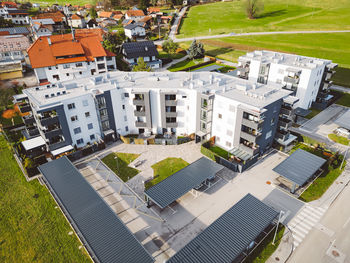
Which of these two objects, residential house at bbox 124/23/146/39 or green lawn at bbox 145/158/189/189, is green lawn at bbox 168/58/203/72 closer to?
residential house at bbox 124/23/146/39

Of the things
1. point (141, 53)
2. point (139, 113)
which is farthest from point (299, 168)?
point (141, 53)

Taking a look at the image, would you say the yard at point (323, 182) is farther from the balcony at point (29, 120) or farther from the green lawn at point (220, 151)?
the balcony at point (29, 120)

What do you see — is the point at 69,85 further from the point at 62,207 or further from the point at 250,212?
the point at 250,212

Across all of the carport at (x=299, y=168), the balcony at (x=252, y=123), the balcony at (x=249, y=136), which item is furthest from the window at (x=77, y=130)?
the carport at (x=299, y=168)

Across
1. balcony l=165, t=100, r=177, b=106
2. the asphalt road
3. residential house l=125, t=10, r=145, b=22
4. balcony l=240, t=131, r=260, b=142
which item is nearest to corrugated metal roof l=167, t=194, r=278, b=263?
the asphalt road

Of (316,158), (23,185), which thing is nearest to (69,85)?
(23,185)

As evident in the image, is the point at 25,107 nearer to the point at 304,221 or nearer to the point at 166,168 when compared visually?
the point at 166,168
